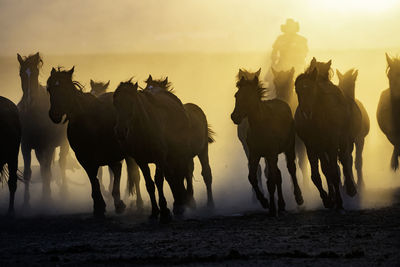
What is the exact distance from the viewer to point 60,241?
40.7ft

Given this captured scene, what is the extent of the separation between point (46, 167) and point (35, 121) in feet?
3.52

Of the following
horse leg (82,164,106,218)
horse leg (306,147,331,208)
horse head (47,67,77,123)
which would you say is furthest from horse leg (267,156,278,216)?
horse head (47,67,77,123)

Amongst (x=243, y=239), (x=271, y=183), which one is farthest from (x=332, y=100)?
(x=243, y=239)

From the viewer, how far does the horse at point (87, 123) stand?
52.1ft

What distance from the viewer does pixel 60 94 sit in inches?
625

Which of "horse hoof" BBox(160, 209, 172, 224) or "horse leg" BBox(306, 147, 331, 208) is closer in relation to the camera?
"horse hoof" BBox(160, 209, 172, 224)

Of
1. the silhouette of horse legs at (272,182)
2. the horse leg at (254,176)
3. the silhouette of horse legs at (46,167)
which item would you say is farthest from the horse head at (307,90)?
the silhouette of horse legs at (46,167)

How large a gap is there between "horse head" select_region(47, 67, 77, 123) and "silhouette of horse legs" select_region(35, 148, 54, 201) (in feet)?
16.5

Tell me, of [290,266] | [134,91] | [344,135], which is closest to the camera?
[290,266]

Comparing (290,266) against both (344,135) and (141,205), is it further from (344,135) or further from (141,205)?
(141,205)

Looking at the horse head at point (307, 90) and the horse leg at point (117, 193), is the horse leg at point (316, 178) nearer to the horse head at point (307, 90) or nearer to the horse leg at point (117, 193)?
the horse head at point (307, 90)

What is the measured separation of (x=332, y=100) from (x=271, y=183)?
5.72ft

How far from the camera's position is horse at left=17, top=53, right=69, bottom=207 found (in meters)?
20.3

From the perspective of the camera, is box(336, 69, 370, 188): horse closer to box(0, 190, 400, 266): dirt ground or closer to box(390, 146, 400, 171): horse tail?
box(390, 146, 400, 171): horse tail
